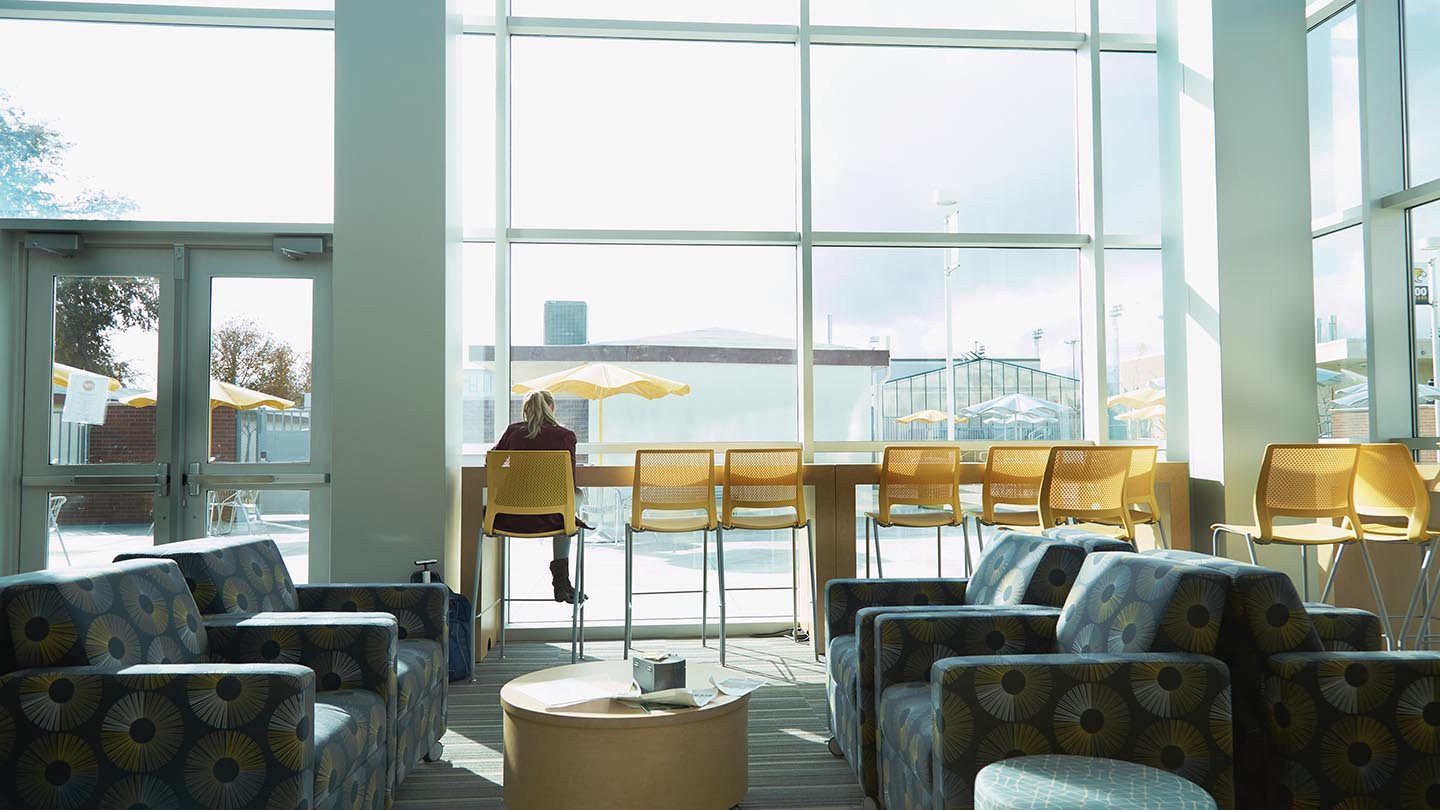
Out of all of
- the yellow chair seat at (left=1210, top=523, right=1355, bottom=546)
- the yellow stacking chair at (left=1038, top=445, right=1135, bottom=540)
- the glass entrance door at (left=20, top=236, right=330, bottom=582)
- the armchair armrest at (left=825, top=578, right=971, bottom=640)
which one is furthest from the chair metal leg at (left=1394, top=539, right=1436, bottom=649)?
the glass entrance door at (left=20, top=236, right=330, bottom=582)

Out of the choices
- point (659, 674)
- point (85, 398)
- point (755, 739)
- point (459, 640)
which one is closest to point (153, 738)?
point (659, 674)

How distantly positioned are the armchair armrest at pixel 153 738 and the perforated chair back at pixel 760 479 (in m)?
2.97

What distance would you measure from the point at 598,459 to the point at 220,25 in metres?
3.41

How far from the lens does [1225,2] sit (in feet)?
18.3

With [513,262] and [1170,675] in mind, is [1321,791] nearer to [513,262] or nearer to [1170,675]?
[1170,675]

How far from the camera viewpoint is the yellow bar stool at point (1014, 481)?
496 cm

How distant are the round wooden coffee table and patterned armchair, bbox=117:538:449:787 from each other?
0.47 m

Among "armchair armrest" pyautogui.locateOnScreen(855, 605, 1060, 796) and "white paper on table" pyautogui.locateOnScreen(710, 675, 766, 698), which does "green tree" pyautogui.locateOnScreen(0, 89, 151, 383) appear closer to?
"white paper on table" pyautogui.locateOnScreen(710, 675, 766, 698)

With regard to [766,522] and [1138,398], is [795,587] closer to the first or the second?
[766,522]

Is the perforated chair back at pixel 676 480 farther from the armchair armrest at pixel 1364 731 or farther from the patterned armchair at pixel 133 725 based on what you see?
the armchair armrest at pixel 1364 731

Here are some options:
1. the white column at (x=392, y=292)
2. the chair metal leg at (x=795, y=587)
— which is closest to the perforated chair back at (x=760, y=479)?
the chair metal leg at (x=795, y=587)

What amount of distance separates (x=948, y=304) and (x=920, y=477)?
5.28 ft

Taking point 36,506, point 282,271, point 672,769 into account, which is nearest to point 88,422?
point 36,506

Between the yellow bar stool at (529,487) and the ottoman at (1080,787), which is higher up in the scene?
the yellow bar stool at (529,487)
